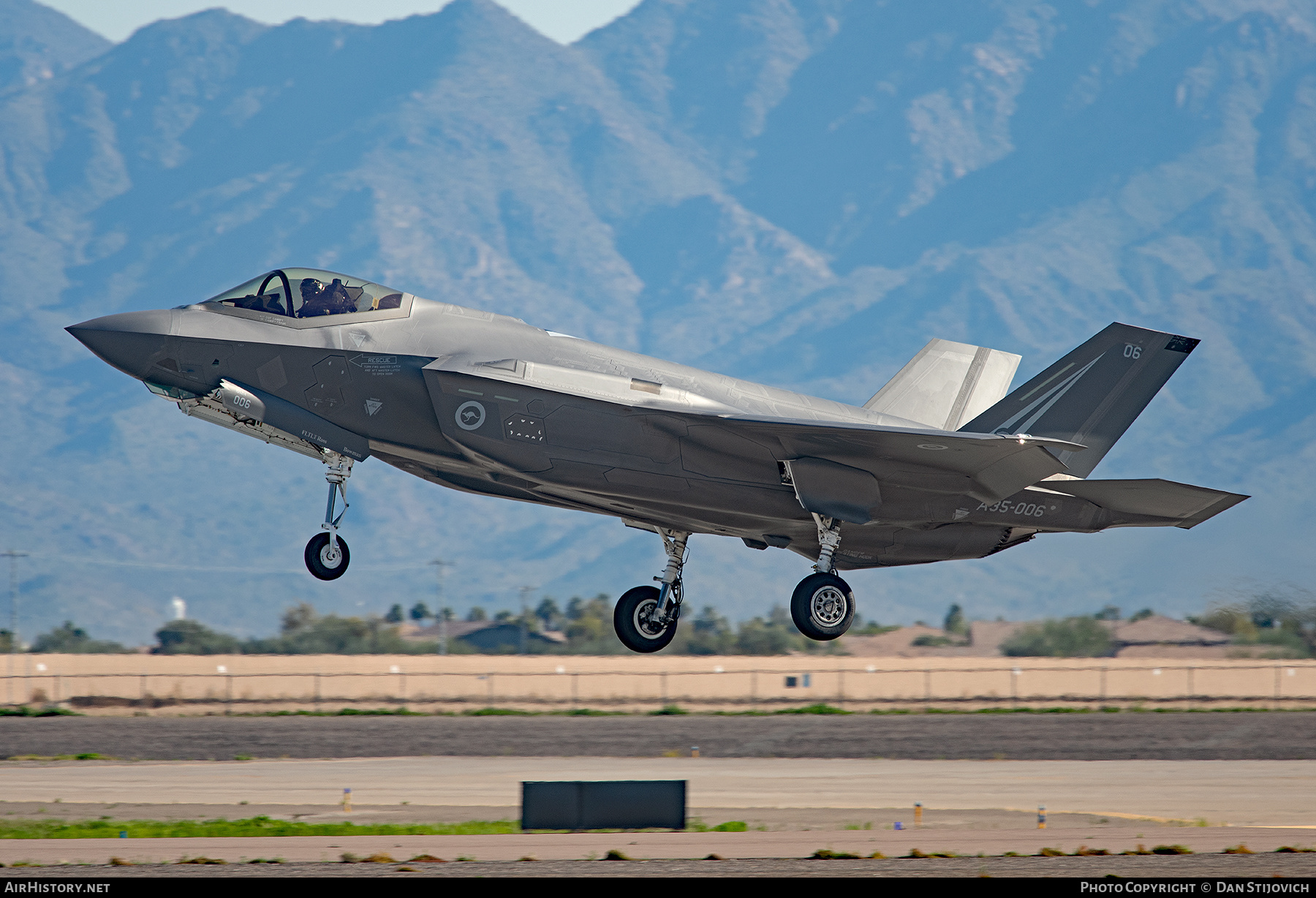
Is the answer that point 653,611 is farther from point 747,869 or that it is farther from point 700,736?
point 700,736

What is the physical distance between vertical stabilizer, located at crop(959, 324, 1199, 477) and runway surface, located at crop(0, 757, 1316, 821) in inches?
656

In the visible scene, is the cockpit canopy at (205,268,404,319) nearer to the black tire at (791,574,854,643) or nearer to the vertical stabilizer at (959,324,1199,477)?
the black tire at (791,574,854,643)

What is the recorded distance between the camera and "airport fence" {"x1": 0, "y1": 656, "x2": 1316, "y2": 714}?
67.6 meters

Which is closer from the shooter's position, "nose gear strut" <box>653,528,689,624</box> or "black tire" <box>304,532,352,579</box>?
"black tire" <box>304,532,352,579</box>

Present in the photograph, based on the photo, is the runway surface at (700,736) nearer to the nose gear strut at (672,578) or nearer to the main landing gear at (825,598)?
the nose gear strut at (672,578)

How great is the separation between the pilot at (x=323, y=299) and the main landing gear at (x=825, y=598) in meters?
7.83

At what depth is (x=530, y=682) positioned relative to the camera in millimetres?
73188

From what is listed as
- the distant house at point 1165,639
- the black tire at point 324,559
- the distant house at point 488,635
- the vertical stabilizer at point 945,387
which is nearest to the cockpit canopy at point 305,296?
the black tire at point 324,559

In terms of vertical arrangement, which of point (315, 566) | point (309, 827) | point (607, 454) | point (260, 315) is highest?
point (260, 315)

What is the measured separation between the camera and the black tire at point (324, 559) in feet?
72.2

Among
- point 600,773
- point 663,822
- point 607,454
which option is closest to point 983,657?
point 600,773

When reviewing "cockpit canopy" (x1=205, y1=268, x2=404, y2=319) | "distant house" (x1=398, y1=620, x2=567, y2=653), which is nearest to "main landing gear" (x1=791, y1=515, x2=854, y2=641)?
"cockpit canopy" (x1=205, y1=268, x2=404, y2=319)

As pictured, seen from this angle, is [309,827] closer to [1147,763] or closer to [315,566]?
[315,566]

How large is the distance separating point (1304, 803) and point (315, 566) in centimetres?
3146
